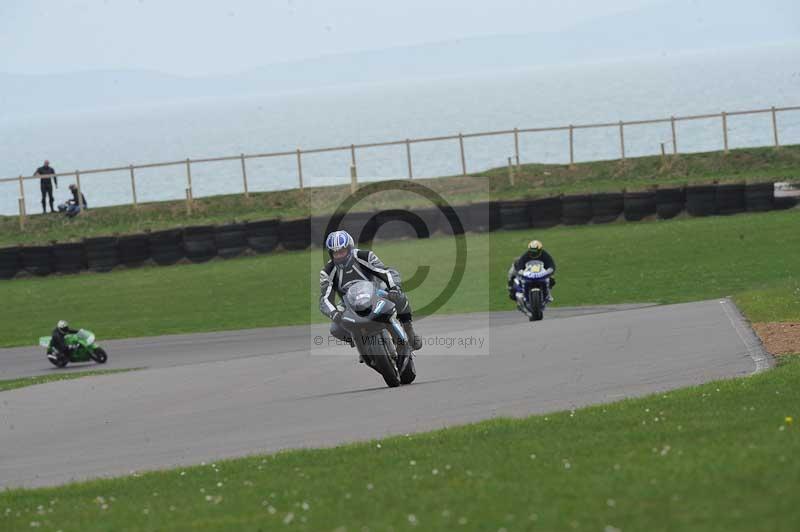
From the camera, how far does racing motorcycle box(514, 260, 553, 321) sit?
72.6ft

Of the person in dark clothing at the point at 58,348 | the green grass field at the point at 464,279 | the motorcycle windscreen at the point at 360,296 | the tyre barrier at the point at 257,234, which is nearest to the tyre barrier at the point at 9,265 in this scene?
the tyre barrier at the point at 257,234

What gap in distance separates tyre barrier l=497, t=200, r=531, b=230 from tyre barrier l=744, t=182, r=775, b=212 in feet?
19.8

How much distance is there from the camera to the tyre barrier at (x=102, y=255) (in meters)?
36.6

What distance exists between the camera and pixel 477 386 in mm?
14633

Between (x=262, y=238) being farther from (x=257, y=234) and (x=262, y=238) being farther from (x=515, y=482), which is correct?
(x=515, y=482)

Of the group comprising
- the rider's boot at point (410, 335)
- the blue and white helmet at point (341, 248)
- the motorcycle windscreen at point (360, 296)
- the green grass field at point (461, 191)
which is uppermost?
the green grass field at point (461, 191)

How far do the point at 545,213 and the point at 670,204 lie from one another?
3478 mm

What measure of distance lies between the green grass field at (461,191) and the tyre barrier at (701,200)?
21.5 feet

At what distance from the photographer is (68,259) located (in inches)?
1443

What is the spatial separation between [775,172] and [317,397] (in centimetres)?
3014

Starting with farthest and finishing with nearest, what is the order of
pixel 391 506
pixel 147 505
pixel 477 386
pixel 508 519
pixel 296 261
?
pixel 296 261 → pixel 477 386 → pixel 147 505 → pixel 391 506 → pixel 508 519

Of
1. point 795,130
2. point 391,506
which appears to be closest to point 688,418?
point 391,506

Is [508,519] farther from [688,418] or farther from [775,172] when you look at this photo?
[775,172]
